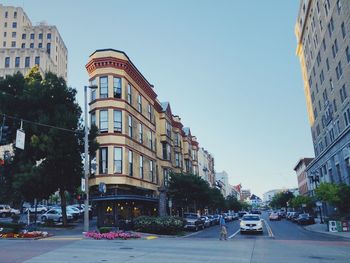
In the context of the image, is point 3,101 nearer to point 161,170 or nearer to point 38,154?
point 38,154

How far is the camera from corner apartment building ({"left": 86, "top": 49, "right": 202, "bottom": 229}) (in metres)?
35.1

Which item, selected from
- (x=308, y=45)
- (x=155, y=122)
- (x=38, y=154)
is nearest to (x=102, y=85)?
(x=38, y=154)

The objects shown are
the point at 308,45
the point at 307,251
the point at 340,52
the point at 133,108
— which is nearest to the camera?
the point at 307,251

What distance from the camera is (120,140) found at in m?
36.0

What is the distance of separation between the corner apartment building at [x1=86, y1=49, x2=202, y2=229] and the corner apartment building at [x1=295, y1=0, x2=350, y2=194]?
2284 centimetres

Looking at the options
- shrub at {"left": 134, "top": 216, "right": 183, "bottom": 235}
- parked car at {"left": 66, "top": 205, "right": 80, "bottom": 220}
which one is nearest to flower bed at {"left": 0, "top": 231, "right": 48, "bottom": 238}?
shrub at {"left": 134, "top": 216, "right": 183, "bottom": 235}

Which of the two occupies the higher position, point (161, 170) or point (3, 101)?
point (3, 101)

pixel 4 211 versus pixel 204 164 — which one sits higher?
pixel 204 164

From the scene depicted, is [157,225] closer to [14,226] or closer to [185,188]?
[14,226]

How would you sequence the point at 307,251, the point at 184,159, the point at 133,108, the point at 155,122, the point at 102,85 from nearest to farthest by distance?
the point at 307,251
the point at 102,85
the point at 133,108
the point at 155,122
the point at 184,159

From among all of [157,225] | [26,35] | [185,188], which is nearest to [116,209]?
[157,225]

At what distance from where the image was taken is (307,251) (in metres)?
17.2

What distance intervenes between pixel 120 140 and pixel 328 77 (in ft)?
103

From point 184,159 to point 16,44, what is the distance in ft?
249
